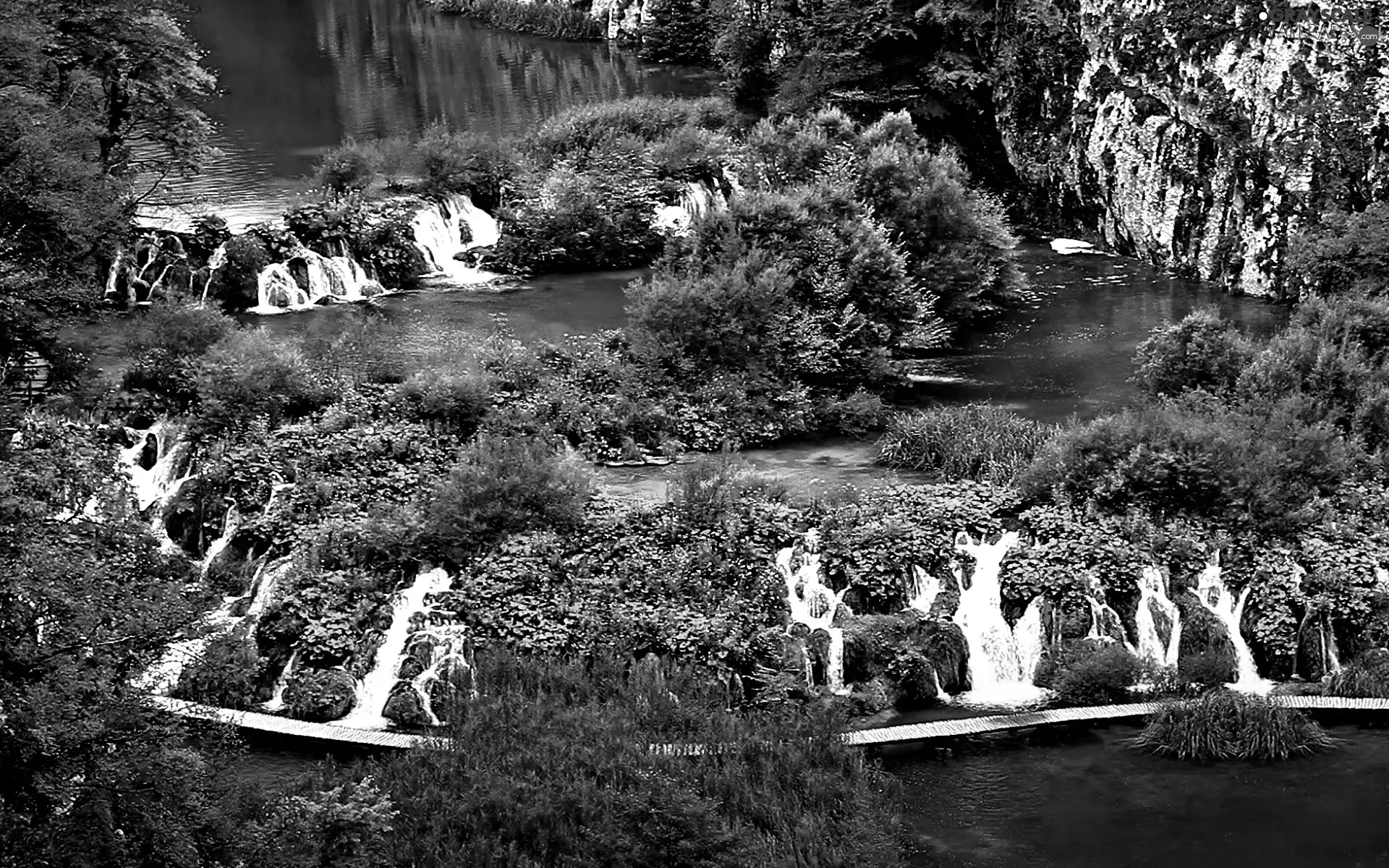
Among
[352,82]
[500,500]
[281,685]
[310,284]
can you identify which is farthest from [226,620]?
[352,82]

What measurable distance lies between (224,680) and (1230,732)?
11.1m

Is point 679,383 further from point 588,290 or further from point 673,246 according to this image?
point 588,290

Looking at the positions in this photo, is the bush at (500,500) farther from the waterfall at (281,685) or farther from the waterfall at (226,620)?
the waterfall at (281,685)

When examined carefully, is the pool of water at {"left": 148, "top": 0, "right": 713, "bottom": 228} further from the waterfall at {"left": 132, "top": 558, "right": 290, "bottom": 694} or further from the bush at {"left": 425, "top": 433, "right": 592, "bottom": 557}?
the bush at {"left": 425, "top": 433, "right": 592, "bottom": 557}

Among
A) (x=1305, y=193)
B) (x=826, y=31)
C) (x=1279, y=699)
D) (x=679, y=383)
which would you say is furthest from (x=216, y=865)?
(x=826, y=31)

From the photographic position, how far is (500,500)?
20.1m

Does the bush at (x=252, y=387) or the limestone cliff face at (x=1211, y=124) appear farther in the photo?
the limestone cliff face at (x=1211, y=124)

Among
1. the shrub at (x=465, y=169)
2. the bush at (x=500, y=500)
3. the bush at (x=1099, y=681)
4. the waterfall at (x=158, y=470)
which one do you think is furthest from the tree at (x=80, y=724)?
the shrub at (x=465, y=169)

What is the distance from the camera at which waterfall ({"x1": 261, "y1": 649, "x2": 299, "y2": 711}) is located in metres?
17.9

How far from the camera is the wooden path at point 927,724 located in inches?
666

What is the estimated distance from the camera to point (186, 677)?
17766mm

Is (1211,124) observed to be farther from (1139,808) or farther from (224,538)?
(224,538)

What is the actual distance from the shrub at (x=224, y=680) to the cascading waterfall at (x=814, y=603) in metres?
6.25

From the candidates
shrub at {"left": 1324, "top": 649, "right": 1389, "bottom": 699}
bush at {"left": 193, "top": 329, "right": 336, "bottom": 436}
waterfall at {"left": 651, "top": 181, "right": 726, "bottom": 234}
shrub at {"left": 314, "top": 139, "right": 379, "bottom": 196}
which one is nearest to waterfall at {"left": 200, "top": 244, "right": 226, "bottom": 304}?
shrub at {"left": 314, "top": 139, "right": 379, "bottom": 196}
